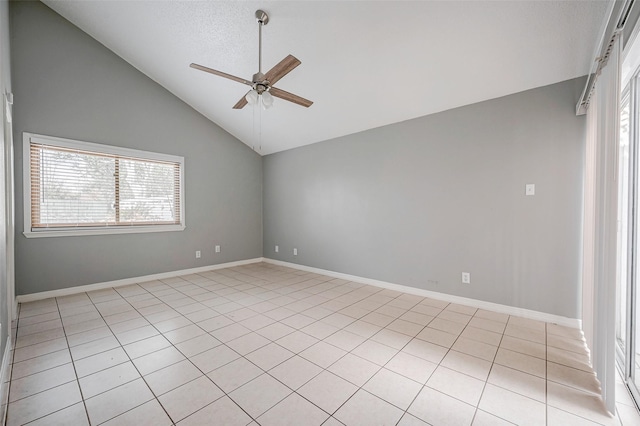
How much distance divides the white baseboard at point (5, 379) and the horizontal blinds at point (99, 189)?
1935 mm

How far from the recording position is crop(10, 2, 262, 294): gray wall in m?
3.24

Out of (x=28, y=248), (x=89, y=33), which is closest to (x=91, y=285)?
(x=28, y=248)

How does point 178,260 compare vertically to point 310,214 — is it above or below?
below

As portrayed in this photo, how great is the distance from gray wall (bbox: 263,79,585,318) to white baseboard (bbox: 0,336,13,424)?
371cm

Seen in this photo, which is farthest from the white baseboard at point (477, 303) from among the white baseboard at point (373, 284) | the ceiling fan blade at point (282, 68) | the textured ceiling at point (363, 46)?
the ceiling fan blade at point (282, 68)

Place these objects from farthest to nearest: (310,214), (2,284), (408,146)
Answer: (310,214), (408,146), (2,284)

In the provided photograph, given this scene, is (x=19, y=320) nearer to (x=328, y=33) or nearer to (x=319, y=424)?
(x=319, y=424)

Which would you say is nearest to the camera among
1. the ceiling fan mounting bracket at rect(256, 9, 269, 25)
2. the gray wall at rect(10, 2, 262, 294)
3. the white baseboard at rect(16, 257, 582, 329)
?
the ceiling fan mounting bracket at rect(256, 9, 269, 25)

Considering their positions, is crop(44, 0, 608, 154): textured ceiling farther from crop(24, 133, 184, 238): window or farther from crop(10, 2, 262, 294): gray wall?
crop(24, 133, 184, 238): window

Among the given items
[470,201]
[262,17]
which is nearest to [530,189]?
[470,201]

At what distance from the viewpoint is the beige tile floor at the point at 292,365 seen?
1.50 meters

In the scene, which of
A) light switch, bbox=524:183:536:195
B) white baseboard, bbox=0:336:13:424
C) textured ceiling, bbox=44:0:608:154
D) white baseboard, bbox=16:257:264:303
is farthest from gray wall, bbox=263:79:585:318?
white baseboard, bbox=0:336:13:424

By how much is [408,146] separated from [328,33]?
179 cm

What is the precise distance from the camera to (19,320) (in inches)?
106
